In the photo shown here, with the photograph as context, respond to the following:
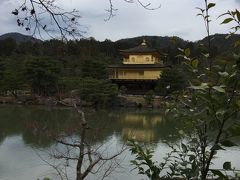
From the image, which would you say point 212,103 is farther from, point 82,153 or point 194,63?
point 82,153

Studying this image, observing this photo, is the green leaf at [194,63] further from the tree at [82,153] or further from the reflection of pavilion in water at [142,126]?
the reflection of pavilion in water at [142,126]

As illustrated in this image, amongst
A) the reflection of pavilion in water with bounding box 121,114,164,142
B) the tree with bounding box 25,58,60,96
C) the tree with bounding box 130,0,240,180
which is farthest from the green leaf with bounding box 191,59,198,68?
the tree with bounding box 25,58,60,96

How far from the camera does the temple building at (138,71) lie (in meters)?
26.8

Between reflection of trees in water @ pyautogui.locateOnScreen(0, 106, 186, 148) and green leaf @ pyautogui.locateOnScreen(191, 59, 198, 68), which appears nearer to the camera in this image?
green leaf @ pyautogui.locateOnScreen(191, 59, 198, 68)

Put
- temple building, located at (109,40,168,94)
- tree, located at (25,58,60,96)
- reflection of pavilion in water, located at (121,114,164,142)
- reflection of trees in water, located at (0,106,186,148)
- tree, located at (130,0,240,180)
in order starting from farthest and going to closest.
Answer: temple building, located at (109,40,168,94), tree, located at (25,58,60,96), reflection of pavilion in water, located at (121,114,164,142), reflection of trees in water, located at (0,106,186,148), tree, located at (130,0,240,180)

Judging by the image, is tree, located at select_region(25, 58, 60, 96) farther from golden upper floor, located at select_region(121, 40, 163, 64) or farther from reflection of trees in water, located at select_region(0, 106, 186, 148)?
golden upper floor, located at select_region(121, 40, 163, 64)

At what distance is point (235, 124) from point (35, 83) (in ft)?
76.9

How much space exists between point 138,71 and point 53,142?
56.9 ft

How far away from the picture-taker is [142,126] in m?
15.7

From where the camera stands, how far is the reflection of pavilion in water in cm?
1296

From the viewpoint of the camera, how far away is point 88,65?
25.4 metres

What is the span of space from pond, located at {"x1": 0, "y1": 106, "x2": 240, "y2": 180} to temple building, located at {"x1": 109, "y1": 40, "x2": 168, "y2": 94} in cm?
786

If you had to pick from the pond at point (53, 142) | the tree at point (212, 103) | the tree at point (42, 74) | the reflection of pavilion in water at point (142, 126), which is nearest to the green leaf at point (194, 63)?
the tree at point (212, 103)

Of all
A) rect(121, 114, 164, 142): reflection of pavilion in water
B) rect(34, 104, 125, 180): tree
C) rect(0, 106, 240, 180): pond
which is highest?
rect(34, 104, 125, 180): tree
